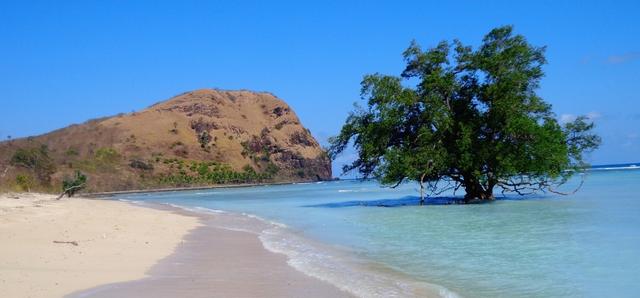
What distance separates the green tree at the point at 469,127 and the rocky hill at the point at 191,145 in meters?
80.3

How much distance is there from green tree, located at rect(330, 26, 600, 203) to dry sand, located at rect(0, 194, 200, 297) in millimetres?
14658

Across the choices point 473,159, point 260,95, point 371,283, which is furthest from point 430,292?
point 260,95

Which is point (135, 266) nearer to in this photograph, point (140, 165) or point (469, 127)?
point (469, 127)

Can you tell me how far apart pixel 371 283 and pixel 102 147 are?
132415 mm

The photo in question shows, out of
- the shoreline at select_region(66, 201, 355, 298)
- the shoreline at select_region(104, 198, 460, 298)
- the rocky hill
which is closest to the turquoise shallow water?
the shoreline at select_region(104, 198, 460, 298)

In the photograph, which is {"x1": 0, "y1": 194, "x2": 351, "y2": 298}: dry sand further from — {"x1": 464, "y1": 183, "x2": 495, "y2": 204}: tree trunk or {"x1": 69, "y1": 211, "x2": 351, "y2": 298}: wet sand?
{"x1": 464, "y1": 183, "x2": 495, "y2": 204}: tree trunk

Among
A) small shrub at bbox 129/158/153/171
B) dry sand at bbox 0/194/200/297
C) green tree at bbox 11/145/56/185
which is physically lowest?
dry sand at bbox 0/194/200/297

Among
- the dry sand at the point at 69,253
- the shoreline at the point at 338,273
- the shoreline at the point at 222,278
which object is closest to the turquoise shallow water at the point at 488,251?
the shoreline at the point at 338,273

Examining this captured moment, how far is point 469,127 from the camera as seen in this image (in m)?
28.9

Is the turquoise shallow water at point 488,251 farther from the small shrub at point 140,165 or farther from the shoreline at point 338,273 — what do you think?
the small shrub at point 140,165

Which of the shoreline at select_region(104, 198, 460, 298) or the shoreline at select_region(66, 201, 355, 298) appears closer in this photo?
the shoreline at select_region(66, 201, 355, 298)

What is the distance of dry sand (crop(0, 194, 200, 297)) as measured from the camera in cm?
797

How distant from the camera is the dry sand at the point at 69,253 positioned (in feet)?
26.2

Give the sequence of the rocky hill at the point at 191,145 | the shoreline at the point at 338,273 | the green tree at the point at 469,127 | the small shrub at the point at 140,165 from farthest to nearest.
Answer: the small shrub at the point at 140,165 < the rocky hill at the point at 191,145 < the green tree at the point at 469,127 < the shoreline at the point at 338,273
